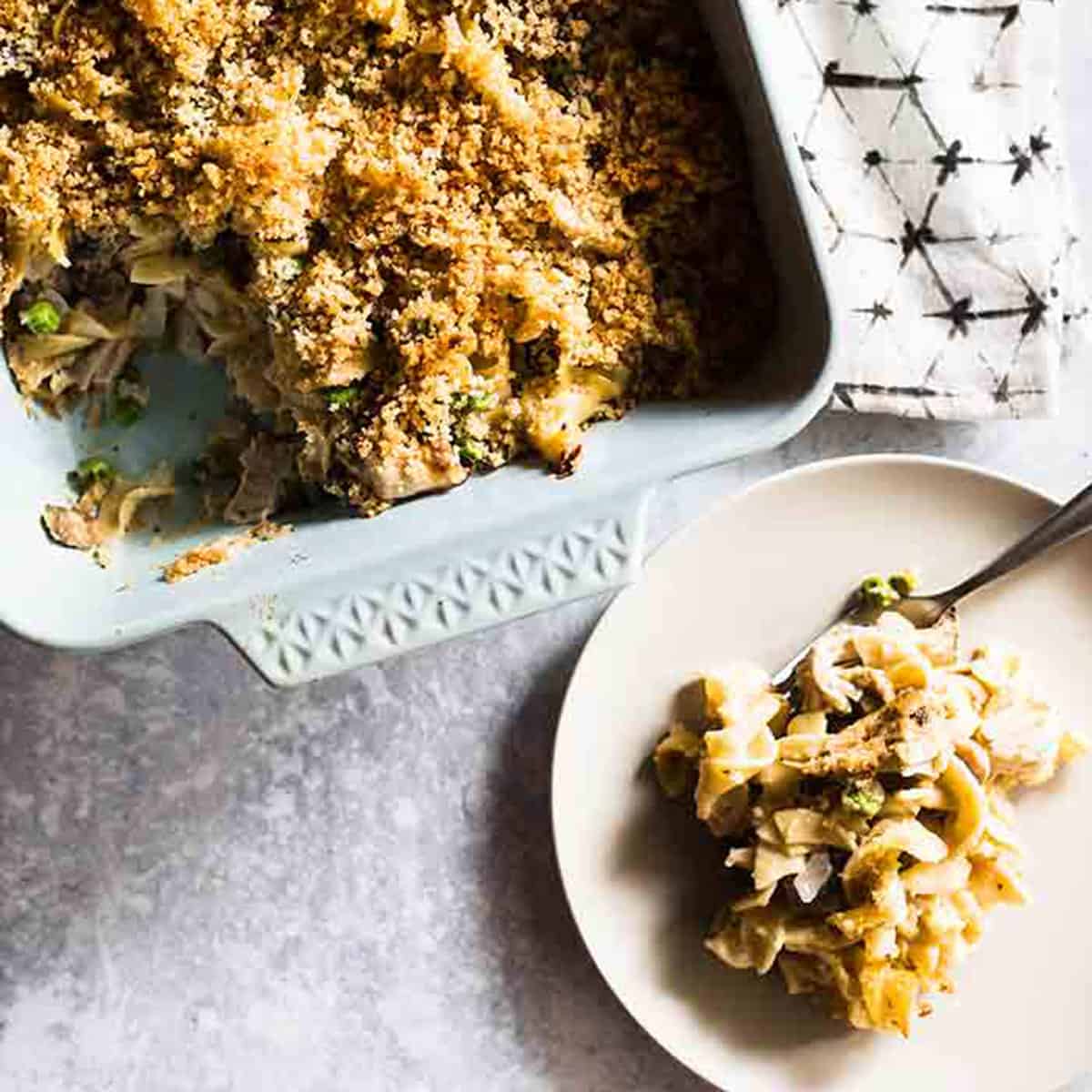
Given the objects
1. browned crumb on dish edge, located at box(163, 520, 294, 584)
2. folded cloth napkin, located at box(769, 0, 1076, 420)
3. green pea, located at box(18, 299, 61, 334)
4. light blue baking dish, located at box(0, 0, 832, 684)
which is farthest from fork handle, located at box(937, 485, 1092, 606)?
green pea, located at box(18, 299, 61, 334)

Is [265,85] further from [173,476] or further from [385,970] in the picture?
[385,970]

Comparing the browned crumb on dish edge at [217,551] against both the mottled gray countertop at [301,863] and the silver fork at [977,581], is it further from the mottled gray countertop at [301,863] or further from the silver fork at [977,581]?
the silver fork at [977,581]

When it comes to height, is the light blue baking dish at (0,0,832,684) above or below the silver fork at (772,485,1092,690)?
above

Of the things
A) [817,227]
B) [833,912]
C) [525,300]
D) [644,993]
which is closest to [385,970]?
[644,993]

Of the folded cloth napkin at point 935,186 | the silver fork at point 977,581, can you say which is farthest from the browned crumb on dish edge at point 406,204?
the silver fork at point 977,581

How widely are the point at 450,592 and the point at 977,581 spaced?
0.58m

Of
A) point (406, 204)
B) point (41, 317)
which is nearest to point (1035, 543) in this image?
point (406, 204)

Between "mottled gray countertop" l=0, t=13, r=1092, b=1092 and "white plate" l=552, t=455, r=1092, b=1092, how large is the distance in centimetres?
9

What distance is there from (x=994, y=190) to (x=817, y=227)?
411mm

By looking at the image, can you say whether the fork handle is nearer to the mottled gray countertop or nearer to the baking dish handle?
the mottled gray countertop

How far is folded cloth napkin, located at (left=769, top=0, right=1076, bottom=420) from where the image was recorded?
162cm

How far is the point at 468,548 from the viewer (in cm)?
136

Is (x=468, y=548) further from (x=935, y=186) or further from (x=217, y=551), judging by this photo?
(x=935, y=186)

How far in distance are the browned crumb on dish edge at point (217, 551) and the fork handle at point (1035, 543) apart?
2.17 feet
